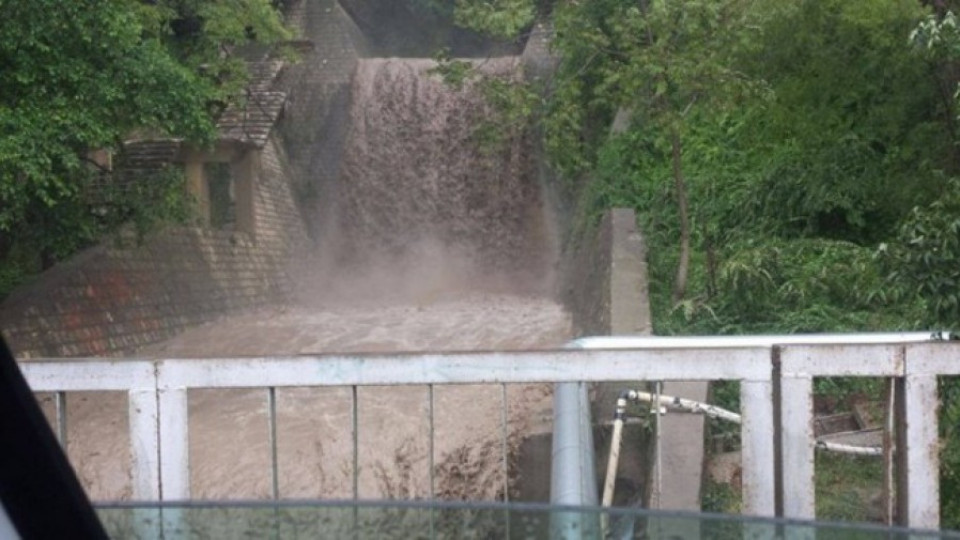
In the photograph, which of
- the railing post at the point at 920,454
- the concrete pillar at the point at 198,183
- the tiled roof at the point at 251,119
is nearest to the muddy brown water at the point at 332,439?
the railing post at the point at 920,454

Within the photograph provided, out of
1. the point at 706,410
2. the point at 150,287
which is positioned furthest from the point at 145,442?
the point at 150,287

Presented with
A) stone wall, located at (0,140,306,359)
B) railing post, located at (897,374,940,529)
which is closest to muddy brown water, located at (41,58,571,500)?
stone wall, located at (0,140,306,359)

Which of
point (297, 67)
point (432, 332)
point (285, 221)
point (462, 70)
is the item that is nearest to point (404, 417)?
point (462, 70)

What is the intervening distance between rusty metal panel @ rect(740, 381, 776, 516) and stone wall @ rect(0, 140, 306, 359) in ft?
29.3

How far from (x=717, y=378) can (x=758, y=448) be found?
276 millimetres

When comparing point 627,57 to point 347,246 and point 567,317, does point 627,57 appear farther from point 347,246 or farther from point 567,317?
point 347,246

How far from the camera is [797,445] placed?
379 cm

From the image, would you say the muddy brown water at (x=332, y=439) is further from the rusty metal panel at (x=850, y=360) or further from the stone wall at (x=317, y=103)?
the stone wall at (x=317, y=103)

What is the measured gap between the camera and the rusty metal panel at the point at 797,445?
3762mm

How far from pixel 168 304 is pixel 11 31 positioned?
6272mm

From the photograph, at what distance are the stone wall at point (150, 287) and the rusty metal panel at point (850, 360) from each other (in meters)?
9.08

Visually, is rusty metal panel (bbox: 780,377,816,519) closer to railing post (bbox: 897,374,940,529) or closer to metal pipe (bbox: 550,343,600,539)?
railing post (bbox: 897,374,940,529)

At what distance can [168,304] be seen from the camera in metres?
15.9

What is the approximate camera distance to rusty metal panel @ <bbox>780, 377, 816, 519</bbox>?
3762 mm
